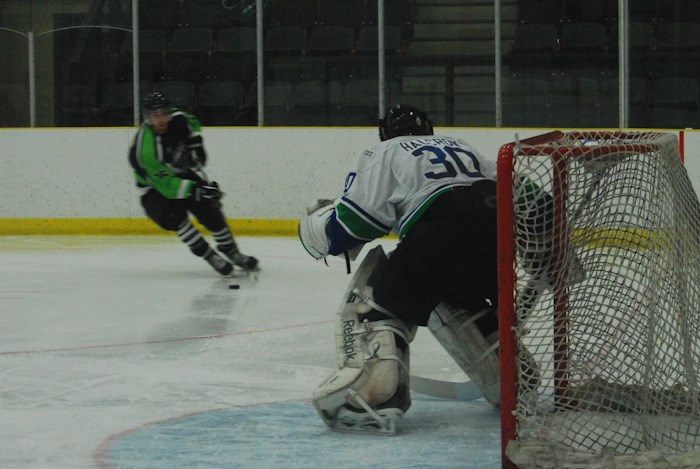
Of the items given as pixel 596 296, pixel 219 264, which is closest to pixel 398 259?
pixel 596 296

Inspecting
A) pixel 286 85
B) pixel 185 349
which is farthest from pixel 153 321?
pixel 286 85

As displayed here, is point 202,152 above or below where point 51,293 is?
above

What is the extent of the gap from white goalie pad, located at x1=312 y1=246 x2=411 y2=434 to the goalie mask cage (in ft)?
1.35

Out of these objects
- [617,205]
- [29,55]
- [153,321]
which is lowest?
[153,321]

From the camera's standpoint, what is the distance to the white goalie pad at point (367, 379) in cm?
284

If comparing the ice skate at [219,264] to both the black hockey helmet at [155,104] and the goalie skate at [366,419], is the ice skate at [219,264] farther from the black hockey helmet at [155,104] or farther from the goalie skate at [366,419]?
the goalie skate at [366,419]

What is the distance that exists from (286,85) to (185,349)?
15.0ft

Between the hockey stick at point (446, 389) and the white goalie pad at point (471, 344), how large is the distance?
14 centimetres

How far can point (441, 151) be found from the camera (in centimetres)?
294

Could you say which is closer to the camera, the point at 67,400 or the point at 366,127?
the point at 67,400

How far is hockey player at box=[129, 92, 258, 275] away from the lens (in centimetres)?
604

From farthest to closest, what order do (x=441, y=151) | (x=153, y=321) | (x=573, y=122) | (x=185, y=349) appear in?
1. (x=573, y=122)
2. (x=153, y=321)
3. (x=185, y=349)
4. (x=441, y=151)

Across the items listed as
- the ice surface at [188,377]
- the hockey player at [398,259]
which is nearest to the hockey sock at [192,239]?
the ice surface at [188,377]

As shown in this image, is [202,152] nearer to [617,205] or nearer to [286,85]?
[286,85]
